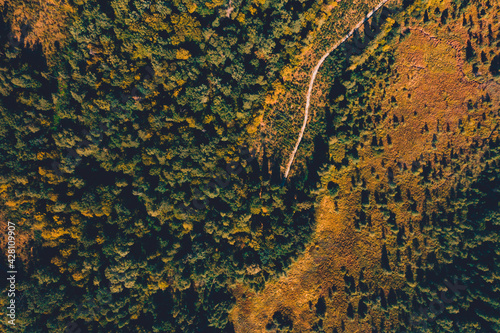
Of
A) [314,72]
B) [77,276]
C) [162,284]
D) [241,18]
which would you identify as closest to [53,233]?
[77,276]

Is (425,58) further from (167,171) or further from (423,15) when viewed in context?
(167,171)

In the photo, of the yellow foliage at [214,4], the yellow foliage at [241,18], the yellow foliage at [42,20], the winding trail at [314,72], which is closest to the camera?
the yellow foliage at [42,20]

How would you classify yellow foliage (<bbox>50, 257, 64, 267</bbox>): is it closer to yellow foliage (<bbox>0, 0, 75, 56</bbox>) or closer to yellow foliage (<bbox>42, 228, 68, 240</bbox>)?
yellow foliage (<bbox>42, 228, 68, 240</bbox>)

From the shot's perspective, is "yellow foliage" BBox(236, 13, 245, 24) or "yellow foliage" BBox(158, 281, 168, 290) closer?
"yellow foliage" BBox(236, 13, 245, 24)

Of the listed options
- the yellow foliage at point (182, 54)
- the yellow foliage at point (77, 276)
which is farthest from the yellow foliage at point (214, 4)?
the yellow foliage at point (77, 276)

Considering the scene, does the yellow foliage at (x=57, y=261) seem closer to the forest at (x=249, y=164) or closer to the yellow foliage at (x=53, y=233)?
the forest at (x=249, y=164)

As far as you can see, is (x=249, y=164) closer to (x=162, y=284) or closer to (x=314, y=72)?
(x=314, y=72)

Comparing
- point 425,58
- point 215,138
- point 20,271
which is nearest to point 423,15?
point 425,58

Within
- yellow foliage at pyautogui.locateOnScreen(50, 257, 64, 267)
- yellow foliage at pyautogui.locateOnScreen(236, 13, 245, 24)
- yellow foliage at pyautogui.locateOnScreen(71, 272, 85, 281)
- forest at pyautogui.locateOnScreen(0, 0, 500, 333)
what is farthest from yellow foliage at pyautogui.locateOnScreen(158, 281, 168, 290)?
yellow foliage at pyautogui.locateOnScreen(236, 13, 245, 24)
